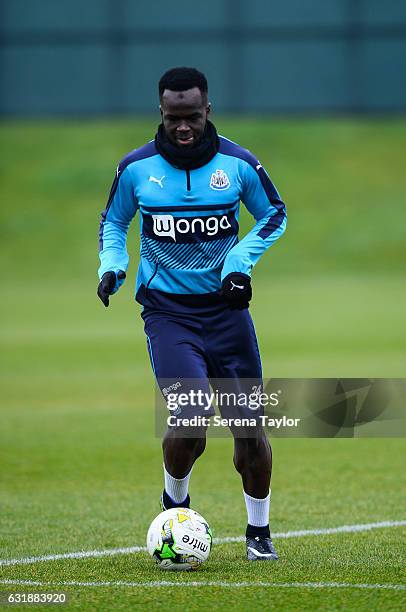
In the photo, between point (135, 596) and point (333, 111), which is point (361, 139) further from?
point (135, 596)

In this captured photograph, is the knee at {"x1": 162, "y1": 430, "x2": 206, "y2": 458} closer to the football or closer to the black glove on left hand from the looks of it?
the football

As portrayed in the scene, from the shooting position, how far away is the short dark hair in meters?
6.66

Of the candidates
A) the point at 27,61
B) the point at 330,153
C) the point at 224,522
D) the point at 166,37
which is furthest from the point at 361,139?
the point at 224,522

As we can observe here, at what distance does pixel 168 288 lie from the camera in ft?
22.3

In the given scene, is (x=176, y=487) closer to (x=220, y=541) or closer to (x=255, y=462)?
(x=255, y=462)

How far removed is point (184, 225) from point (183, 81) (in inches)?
28.3

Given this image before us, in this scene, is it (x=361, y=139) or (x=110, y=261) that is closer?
(x=110, y=261)

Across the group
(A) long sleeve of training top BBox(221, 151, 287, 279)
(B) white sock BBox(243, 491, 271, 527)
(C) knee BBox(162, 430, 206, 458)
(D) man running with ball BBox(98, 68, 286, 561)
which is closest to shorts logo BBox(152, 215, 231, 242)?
(D) man running with ball BBox(98, 68, 286, 561)

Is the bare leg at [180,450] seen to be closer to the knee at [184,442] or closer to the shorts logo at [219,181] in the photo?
the knee at [184,442]

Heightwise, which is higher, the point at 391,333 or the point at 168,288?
the point at 168,288

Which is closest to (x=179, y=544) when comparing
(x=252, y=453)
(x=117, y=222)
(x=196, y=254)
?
(x=252, y=453)

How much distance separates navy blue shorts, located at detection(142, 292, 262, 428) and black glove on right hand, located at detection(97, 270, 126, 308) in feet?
0.88

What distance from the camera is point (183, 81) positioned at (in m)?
6.66

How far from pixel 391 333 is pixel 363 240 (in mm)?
18169
